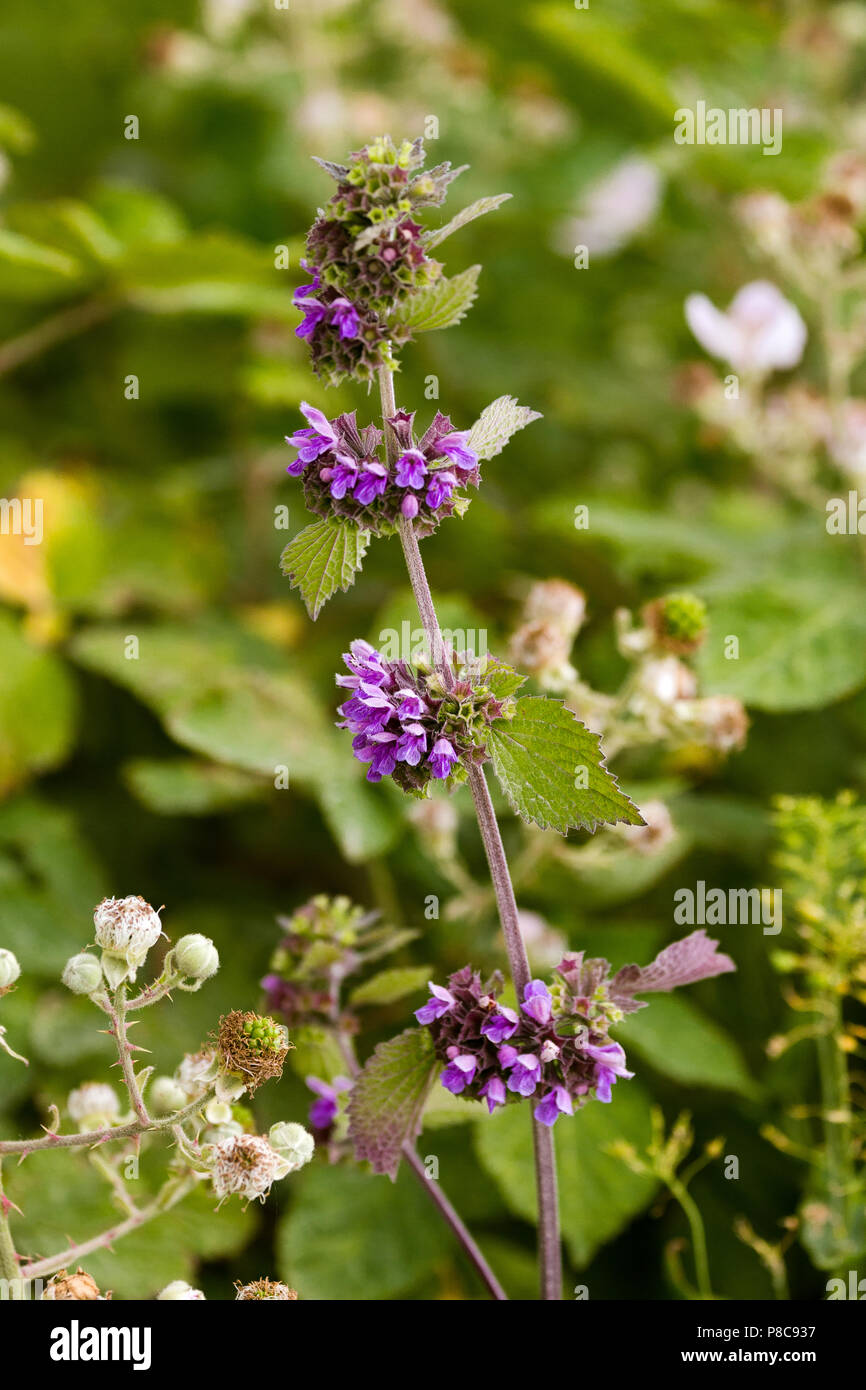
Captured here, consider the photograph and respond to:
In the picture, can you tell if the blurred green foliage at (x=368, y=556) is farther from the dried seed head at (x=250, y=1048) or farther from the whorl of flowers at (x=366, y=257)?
the whorl of flowers at (x=366, y=257)

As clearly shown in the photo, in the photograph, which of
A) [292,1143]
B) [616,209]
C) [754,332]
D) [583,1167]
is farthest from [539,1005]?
[616,209]

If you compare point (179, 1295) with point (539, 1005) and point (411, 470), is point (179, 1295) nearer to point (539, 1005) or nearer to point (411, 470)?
point (539, 1005)

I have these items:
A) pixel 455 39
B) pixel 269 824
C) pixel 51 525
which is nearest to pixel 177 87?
pixel 455 39

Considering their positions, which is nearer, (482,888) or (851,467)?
(482,888)

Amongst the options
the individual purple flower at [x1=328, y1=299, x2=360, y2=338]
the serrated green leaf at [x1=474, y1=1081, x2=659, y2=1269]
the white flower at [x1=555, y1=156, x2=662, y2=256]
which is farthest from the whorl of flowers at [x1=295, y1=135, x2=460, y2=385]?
the white flower at [x1=555, y1=156, x2=662, y2=256]

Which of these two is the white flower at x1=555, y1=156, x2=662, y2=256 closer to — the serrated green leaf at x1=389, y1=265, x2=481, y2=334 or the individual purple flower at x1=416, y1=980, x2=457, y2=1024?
the serrated green leaf at x1=389, y1=265, x2=481, y2=334

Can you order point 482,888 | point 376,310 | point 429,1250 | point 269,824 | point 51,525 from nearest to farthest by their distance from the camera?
point 376,310
point 429,1250
point 482,888
point 269,824
point 51,525

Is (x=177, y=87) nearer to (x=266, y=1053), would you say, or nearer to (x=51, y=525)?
(x=51, y=525)
